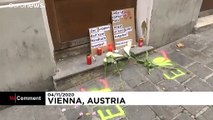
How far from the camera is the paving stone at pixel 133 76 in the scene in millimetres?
3578

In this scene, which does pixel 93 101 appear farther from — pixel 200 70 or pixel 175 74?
pixel 200 70

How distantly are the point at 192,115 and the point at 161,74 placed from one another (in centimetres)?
93

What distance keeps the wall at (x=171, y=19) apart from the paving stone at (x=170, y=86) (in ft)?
3.16

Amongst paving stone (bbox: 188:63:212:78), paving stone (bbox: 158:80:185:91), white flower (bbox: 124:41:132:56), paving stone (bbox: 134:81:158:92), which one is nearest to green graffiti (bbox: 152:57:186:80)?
paving stone (bbox: 158:80:185:91)

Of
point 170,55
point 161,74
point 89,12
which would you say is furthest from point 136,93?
point 89,12

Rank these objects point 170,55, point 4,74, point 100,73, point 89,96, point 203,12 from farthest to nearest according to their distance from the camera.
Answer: point 203,12 → point 170,55 → point 100,73 → point 89,96 → point 4,74

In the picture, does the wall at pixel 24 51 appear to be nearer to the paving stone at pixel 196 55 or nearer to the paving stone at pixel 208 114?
the paving stone at pixel 208 114

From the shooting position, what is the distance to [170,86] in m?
3.50

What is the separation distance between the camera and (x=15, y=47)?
285 centimetres

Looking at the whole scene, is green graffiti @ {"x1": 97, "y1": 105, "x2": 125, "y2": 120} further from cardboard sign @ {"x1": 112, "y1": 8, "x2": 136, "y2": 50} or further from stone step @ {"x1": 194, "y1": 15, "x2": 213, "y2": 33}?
stone step @ {"x1": 194, "y1": 15, "x2": 213, "y2": 33}

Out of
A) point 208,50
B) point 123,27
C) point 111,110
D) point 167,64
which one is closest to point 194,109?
point 167,64

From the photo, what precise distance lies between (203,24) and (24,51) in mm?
3843

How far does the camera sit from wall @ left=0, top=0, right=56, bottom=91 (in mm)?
2691

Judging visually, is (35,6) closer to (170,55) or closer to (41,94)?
(41,94)
